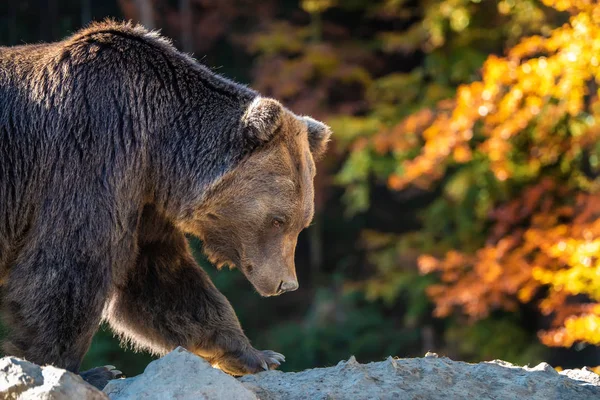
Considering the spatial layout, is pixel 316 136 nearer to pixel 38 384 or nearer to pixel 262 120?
pixel 262 120

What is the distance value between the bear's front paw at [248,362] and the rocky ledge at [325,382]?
307 mm

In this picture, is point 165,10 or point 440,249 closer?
point 440,249

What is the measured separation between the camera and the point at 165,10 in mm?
15469

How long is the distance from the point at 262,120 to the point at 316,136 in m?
Result: 0.61

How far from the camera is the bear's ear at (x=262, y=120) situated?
15.2ft

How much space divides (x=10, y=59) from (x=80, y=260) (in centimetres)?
120

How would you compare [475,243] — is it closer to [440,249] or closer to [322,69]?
[440,249]

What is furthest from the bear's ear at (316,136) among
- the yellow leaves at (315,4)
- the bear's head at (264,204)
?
the yellow leaves at (315,4)

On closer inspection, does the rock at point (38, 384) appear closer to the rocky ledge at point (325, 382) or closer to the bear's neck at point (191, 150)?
the rocky ledge at point (325, 382)

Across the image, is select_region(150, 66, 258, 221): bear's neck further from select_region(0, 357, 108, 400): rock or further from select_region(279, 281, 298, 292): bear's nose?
select_region(0, 357, 108, 400): rock

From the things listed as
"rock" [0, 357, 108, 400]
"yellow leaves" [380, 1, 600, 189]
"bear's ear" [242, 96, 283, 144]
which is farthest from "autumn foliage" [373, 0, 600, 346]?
"rock" [0, 357, 108, 400]

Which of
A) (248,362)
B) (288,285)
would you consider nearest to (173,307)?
(248,362)

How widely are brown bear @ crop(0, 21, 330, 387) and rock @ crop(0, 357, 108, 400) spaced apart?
762mm

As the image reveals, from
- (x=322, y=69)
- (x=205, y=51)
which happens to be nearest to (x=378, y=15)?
(x=322, y=69)
